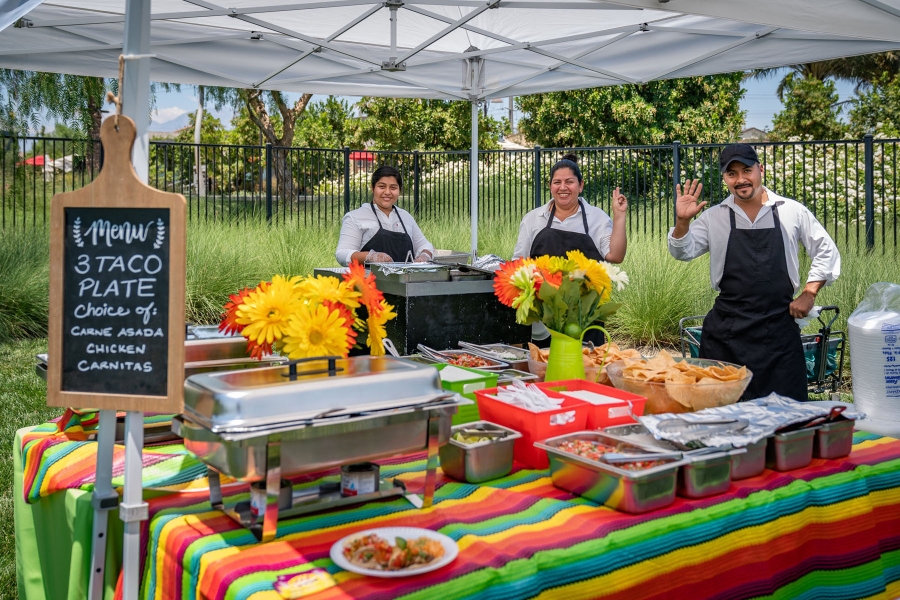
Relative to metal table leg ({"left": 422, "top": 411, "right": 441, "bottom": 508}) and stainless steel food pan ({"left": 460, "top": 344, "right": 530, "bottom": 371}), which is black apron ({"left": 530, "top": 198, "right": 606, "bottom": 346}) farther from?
metal table leg ({"left": 422, "top": 411, "right": 441, "bottom": 508})

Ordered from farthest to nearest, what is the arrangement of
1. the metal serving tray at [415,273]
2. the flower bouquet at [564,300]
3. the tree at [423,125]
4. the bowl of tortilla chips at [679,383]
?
1. the tree at [423,125]
2. the metal serving tray at [415,273]
3. the flower bouquet at [564,300]
4. the bowl of tortilla chips at [679,383]

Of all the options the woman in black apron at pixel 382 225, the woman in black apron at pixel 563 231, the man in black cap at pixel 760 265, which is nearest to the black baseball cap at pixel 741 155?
the man in black cap at pixel 760 265

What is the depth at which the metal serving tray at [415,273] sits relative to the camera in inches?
121

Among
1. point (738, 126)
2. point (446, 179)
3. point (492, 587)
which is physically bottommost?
point (492, 587)

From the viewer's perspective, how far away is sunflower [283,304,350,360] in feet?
5.74

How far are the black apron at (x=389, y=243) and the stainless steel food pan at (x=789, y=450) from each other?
117 inches

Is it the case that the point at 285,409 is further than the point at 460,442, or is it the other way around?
the point at 460,442

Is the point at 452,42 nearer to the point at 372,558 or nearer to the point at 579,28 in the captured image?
the point at 579,28

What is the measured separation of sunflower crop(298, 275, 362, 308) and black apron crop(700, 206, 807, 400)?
6.80 feet


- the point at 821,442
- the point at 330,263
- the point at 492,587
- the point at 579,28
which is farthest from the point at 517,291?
the point at 330,263

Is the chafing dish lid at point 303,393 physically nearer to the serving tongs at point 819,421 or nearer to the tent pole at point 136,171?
the tent pole at point 136,171

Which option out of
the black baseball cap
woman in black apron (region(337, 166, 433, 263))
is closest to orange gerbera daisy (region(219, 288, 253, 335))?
the black baseball cap

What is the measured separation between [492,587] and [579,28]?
439cm

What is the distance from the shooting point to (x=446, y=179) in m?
13.5
